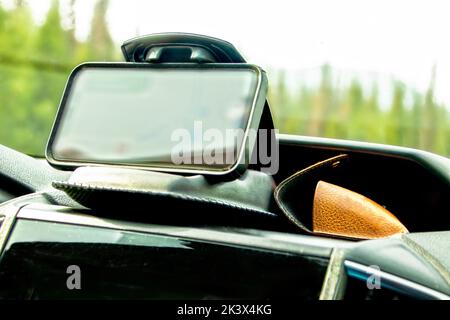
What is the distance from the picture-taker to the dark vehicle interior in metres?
1.16

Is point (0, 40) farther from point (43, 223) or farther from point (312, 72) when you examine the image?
point (43, 223)

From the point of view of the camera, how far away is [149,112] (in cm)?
150

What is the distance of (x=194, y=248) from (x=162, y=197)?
4.8 inches

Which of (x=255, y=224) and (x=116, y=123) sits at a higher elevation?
(x=116, y=123)

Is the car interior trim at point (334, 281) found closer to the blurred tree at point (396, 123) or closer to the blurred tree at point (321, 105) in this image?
the blurred tree at point (321, 105)

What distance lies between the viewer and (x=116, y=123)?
1.52 metres

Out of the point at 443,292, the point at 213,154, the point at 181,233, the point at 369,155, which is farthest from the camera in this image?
the point at 369,155

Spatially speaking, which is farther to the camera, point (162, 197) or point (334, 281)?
point (162, 197)

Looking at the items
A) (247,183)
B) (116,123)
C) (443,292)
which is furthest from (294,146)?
(443,292)

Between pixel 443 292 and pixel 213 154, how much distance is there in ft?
1.70

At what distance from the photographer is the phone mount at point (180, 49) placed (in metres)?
1.60
